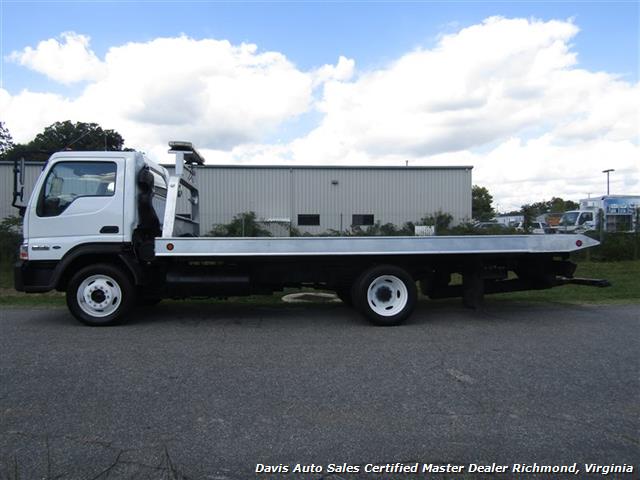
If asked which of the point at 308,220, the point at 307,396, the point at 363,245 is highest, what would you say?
the point at 308,220

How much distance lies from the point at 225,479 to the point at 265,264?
16.7ft

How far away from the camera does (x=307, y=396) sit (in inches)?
186

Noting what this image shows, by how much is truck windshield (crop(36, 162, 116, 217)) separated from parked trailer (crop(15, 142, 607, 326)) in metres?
0.01

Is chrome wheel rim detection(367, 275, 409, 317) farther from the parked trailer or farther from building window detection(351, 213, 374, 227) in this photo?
building window detection(351, 213, 374, 227)

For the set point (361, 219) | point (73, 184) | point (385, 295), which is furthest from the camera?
point (361, 219)

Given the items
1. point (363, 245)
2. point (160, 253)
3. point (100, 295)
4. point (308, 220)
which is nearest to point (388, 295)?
point (363, 245)

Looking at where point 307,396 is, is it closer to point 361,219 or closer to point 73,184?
point 73,184

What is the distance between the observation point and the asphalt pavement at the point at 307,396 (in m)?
3.55

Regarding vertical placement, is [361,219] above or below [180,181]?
below

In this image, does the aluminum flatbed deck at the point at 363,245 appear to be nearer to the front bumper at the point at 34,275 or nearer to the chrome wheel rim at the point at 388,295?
the chrome wheel rim at the point at 388,295

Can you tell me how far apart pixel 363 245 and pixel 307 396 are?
3.39 m

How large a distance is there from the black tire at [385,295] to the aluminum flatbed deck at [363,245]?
1.19 ft

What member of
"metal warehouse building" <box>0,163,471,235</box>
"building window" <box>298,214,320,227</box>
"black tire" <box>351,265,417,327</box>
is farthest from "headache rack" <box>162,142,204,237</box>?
"building window" <box>298,214,320,227</box>

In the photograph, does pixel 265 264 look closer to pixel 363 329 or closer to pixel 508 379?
pixel 363 329
